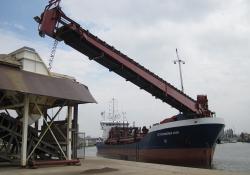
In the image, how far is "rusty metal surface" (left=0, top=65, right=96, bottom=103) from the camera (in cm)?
1470

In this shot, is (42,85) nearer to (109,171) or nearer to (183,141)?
(109,171)

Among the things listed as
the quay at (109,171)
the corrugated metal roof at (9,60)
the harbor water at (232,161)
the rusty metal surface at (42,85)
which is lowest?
the harbor water at (232,161)

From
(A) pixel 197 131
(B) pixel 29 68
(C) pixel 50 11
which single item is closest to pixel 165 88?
(A) pixel 197 131

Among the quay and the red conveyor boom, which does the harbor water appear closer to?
the red conveyor boom

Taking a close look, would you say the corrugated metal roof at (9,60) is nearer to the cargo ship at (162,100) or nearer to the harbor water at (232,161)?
the cargo ship at (162,100)

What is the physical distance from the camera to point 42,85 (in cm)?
1614

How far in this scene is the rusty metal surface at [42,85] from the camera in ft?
48.2

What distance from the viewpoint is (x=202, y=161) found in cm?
3144

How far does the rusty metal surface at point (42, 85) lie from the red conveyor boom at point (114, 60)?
489 centimetres

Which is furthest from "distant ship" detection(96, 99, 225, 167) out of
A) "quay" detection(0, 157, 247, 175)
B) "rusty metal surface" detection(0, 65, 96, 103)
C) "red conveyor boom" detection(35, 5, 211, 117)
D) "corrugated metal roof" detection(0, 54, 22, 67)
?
"corrugated metal roof" detection(0, 54, 22, 67)

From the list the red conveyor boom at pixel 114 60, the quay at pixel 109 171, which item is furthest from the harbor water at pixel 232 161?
the quay at pixel 109 171

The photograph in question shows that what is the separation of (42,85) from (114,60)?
948 centimetres

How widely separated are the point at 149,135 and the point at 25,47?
23930mm

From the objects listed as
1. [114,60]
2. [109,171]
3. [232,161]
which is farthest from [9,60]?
[232,161]
